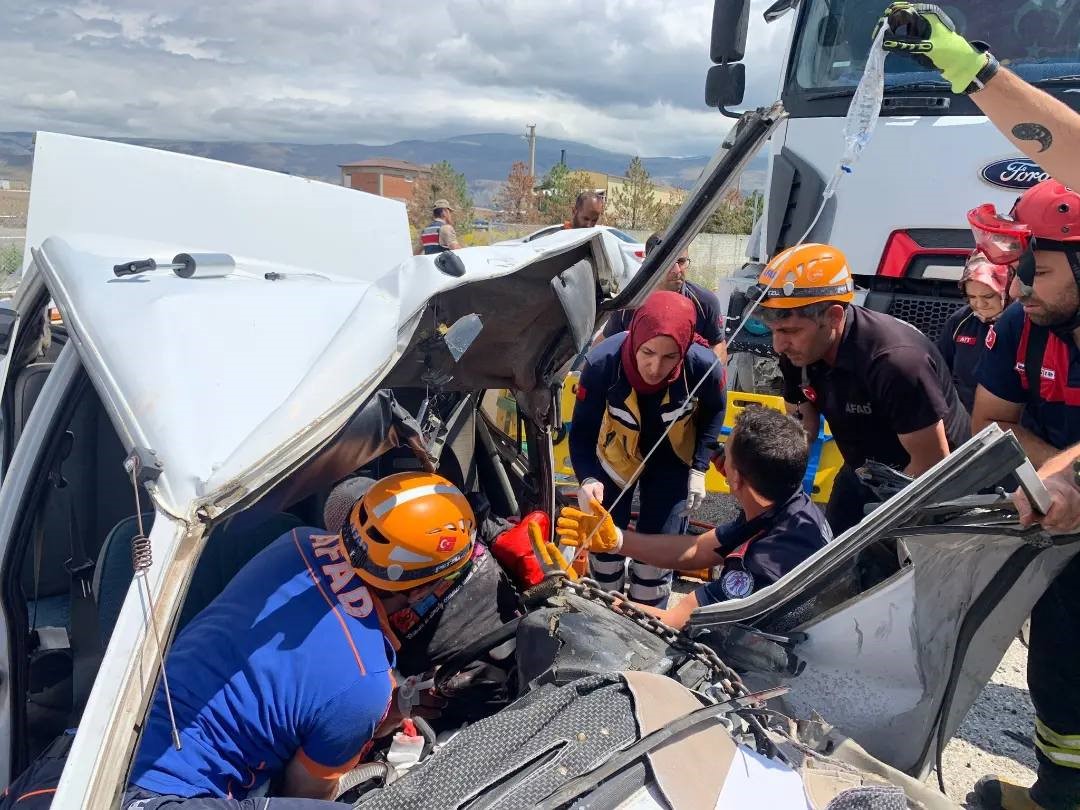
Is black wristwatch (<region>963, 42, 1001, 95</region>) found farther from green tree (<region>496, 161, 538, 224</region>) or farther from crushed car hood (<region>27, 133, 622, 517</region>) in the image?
green tree (<region>496, 161, 538, 224</region>)

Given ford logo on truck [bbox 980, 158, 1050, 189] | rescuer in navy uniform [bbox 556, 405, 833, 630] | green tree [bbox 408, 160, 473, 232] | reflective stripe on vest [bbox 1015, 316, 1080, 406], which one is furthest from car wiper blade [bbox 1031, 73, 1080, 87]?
green tree [bbox 408, 160, 473, 232]

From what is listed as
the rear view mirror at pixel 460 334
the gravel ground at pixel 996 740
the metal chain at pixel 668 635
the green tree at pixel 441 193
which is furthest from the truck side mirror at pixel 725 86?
the green tree at pixel 441 193

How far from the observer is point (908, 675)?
2023 millimetres

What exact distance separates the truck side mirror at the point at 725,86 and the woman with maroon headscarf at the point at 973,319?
1511mm

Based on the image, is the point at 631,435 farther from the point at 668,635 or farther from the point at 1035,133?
the point at 1035,133

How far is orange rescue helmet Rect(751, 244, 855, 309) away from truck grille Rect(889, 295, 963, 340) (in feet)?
6.86

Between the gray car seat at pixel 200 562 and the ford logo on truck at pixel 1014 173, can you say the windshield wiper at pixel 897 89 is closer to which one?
the ford logo on truck at pixel 1014 173

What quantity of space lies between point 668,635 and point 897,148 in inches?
147

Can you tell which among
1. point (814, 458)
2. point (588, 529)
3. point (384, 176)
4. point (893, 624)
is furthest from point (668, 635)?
point (384, 176)

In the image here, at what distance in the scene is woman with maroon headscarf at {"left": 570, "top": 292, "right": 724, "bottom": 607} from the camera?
355 centimetres

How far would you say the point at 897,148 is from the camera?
4484 millimetres

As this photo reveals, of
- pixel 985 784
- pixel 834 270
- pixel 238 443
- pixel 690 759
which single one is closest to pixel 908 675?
pixel 690 759

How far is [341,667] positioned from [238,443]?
74cm

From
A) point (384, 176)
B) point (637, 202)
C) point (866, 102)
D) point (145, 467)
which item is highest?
point (866, 102)
